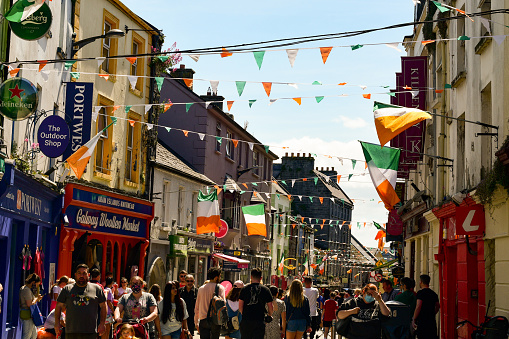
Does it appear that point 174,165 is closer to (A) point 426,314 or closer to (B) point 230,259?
(B) point 230,259

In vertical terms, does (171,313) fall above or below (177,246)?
below

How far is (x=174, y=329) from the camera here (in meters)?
13.6

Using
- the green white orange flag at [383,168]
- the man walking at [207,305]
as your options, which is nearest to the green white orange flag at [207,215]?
the green white orange flag at [383,168]

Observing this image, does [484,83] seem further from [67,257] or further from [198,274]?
[198,274]

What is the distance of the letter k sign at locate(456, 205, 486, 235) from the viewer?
15.6 m

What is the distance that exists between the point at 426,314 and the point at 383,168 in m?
2.98

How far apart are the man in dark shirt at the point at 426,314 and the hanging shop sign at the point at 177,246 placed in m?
17.7

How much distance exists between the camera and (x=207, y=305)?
1421 centimetres

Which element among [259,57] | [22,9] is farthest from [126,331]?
[22,9]

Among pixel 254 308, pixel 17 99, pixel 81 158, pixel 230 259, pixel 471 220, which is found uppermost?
pixel 17 99

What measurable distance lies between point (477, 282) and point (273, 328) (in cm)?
535

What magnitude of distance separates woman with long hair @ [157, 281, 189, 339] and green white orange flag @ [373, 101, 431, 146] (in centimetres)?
450

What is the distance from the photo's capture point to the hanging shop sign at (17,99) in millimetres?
13211

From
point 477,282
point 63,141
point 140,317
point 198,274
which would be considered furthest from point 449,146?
point 198,274
